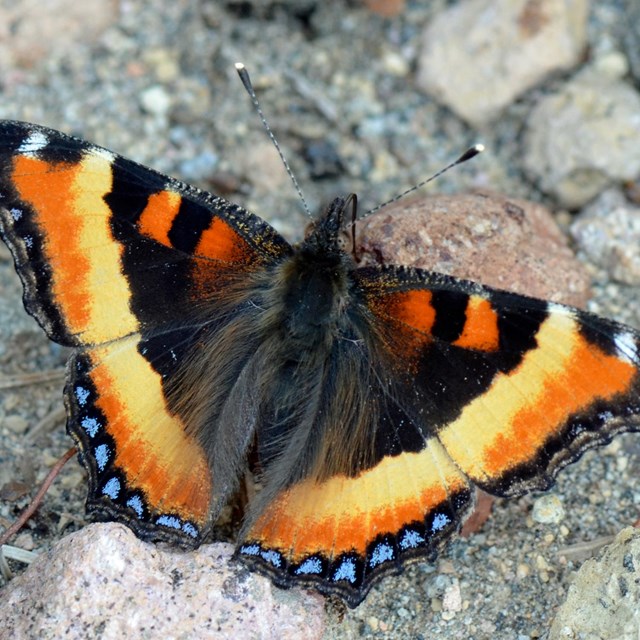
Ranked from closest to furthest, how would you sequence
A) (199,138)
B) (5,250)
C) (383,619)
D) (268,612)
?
(268,612) < (383,619) < (5,250) < (199,138)

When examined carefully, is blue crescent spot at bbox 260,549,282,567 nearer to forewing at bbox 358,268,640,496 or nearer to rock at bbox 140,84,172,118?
forewing at bbox 358,268,640,496

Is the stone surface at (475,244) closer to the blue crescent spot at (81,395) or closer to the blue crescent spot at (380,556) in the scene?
the blue crescent spot at (380,556)

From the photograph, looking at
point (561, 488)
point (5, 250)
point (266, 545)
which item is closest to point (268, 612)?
point (266, 545)

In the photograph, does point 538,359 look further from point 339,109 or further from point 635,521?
point 339,109

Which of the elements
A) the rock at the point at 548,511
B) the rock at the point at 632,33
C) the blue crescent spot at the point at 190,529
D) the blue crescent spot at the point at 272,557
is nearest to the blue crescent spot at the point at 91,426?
the blue crescent spot at the point at 190,529

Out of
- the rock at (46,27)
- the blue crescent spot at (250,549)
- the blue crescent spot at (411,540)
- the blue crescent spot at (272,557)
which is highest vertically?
the blue crescent spot at (411,540)
